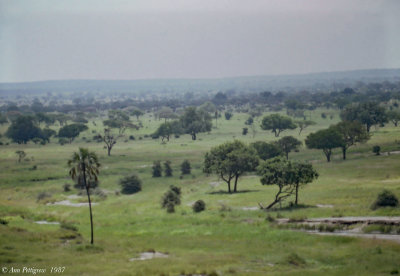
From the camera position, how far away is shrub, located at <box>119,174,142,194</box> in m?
85.7

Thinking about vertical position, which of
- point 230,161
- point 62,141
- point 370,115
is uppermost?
point 370,115

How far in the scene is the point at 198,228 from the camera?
167 ft

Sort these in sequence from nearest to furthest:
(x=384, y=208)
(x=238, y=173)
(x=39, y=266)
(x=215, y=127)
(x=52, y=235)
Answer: (x=39, y=266), (x=52, y=235), (x=384, y=208), (x=238, y=173), (x=215, y=127)

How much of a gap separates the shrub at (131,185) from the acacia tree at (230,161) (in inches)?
532

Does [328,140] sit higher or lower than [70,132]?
higher

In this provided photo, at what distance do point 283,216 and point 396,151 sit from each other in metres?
56.7

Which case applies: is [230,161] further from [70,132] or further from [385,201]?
[70,132]

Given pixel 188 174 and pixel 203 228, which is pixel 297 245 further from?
pixel 188 174

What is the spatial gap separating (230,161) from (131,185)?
62.0 feet

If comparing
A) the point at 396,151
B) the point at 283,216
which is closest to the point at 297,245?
the point at 283,216

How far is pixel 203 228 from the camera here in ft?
167

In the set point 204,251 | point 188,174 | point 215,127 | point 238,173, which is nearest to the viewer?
point 204,251

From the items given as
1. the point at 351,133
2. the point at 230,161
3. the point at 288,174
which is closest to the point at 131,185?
the point at 230,161

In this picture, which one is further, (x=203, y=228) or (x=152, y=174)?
(x=152, y=174)
